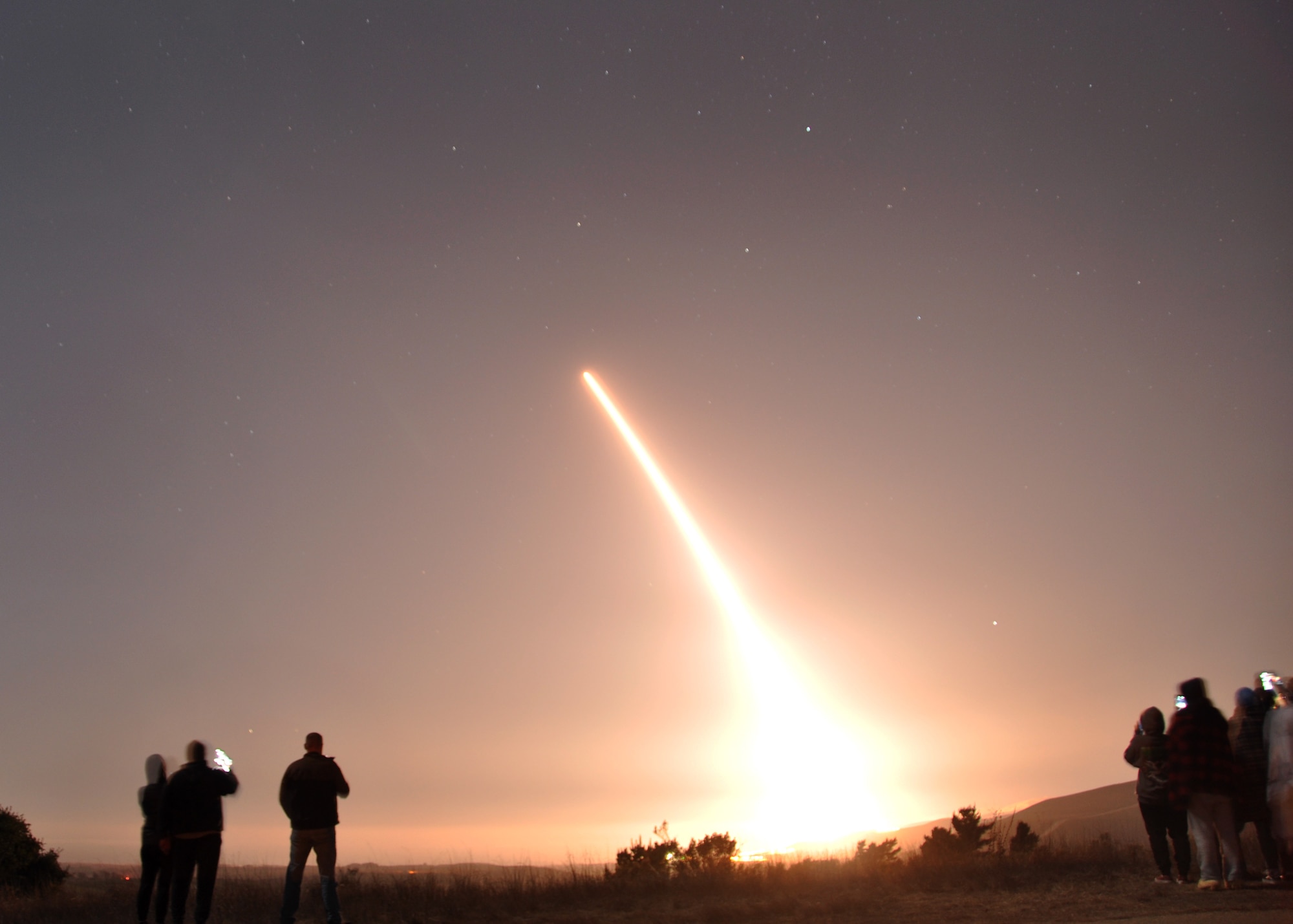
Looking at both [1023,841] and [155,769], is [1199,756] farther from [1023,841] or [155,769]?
[155,769]

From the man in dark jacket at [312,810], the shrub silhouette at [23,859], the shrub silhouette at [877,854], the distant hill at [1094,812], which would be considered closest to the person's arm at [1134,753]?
the shrub silhouette at [877,854]

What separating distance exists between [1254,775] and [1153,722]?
1.06 m

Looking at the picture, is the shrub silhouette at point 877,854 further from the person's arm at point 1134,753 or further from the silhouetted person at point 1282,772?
the silhouetted person at point 1282,772

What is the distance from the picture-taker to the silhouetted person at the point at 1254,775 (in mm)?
9031

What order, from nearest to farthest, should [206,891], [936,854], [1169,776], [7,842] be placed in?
[206,891]
[1169,776]
[936,854]
[7,842]

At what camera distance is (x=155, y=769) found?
8.95 meters

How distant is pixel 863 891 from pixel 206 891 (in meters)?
6.61

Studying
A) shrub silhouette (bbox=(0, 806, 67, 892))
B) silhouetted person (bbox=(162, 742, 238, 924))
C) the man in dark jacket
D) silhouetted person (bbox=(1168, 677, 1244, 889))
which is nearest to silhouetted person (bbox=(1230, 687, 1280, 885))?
silhouetted person (bbox=(1168, 677, 1244, 889))

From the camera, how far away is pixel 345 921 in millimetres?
8773

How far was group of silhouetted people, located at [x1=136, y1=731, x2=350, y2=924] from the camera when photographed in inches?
330

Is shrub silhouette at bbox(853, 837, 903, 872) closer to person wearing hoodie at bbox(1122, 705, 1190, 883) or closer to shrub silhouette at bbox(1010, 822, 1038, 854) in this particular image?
shrub silhouette at bbox(1010, 822, 1038, 854)

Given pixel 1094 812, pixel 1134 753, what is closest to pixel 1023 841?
pixel 1134 753

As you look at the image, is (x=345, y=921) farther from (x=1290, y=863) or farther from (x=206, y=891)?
(x=1290, y=863)

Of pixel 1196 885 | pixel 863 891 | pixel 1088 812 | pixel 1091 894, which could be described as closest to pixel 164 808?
pixel 863 891
